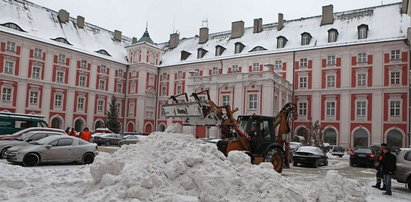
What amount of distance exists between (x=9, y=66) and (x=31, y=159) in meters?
29.1

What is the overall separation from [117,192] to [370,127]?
110ft

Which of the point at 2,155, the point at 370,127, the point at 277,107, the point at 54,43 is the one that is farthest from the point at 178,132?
the point at 54,43

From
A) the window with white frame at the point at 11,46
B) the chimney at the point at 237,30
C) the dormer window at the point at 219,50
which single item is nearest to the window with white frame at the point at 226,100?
the dormer window at the point at 219,50

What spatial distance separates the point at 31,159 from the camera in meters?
13.4

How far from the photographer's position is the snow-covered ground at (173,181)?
24.1 feet

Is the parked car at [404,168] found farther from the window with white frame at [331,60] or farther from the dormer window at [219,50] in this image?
the dormer window at [219,50]

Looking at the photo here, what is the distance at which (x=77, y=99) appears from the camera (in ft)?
144

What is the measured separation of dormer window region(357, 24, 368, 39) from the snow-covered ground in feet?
102

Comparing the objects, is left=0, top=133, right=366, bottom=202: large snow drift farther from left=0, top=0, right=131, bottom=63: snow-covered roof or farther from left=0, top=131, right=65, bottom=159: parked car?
left=0, top=0, right=131, bottom=63: snow-covered roof

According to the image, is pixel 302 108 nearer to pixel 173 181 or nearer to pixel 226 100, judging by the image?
pixel 226 100

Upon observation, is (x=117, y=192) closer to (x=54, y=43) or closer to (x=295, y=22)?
(x=54, y=43)

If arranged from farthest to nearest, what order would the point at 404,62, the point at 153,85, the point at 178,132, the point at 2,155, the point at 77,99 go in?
the point at 153,85 < the point at 77,99 < the point at 404,62 < the point at 2,155 < the point at 178,132

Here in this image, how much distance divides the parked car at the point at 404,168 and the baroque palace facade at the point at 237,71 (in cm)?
2085

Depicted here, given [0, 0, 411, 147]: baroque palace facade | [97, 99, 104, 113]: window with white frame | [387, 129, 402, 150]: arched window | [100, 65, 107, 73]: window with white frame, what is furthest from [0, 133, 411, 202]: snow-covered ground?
[100, 65, 107, 73]: window with white frame
